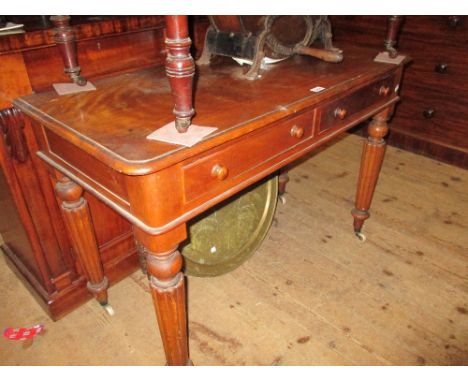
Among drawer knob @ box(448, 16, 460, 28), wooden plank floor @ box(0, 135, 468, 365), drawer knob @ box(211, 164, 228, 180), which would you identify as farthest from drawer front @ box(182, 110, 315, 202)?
drawer knob @ box(448, 16, 460, 28)

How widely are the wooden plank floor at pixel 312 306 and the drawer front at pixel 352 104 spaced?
0.86 meters

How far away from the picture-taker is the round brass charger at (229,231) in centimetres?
189

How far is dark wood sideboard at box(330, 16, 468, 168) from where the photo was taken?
2.79m

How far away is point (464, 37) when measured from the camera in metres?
2.69

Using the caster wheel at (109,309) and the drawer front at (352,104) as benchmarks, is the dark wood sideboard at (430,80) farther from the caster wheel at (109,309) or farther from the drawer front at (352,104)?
the caster wheel at (109,309)

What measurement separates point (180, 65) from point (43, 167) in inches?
34.4

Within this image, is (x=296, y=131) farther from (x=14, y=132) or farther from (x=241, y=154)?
(x=14, y=132)

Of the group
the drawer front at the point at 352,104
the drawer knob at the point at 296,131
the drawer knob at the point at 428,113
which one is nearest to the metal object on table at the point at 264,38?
the drawer front at the point at 352,104

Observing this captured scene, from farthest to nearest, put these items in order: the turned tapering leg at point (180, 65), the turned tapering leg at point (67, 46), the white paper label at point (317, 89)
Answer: the white paper label at point (317, 89)
the turned tapering leg at point (67, 46)
the turned tapering leg at point (180, 65)

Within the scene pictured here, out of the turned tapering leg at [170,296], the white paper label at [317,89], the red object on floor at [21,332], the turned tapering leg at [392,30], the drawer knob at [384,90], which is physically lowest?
the red object on floor at [21,332]

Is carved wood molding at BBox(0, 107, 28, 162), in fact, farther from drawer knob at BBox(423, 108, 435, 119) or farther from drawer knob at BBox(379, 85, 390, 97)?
drawer knob at BBox(423, 108, 435, 119)

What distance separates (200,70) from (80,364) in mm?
1296

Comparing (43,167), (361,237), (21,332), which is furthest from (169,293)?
(361,237)

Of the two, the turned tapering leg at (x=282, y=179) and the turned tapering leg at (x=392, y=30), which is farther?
the turned tapering leg at (x=282, y=179)
